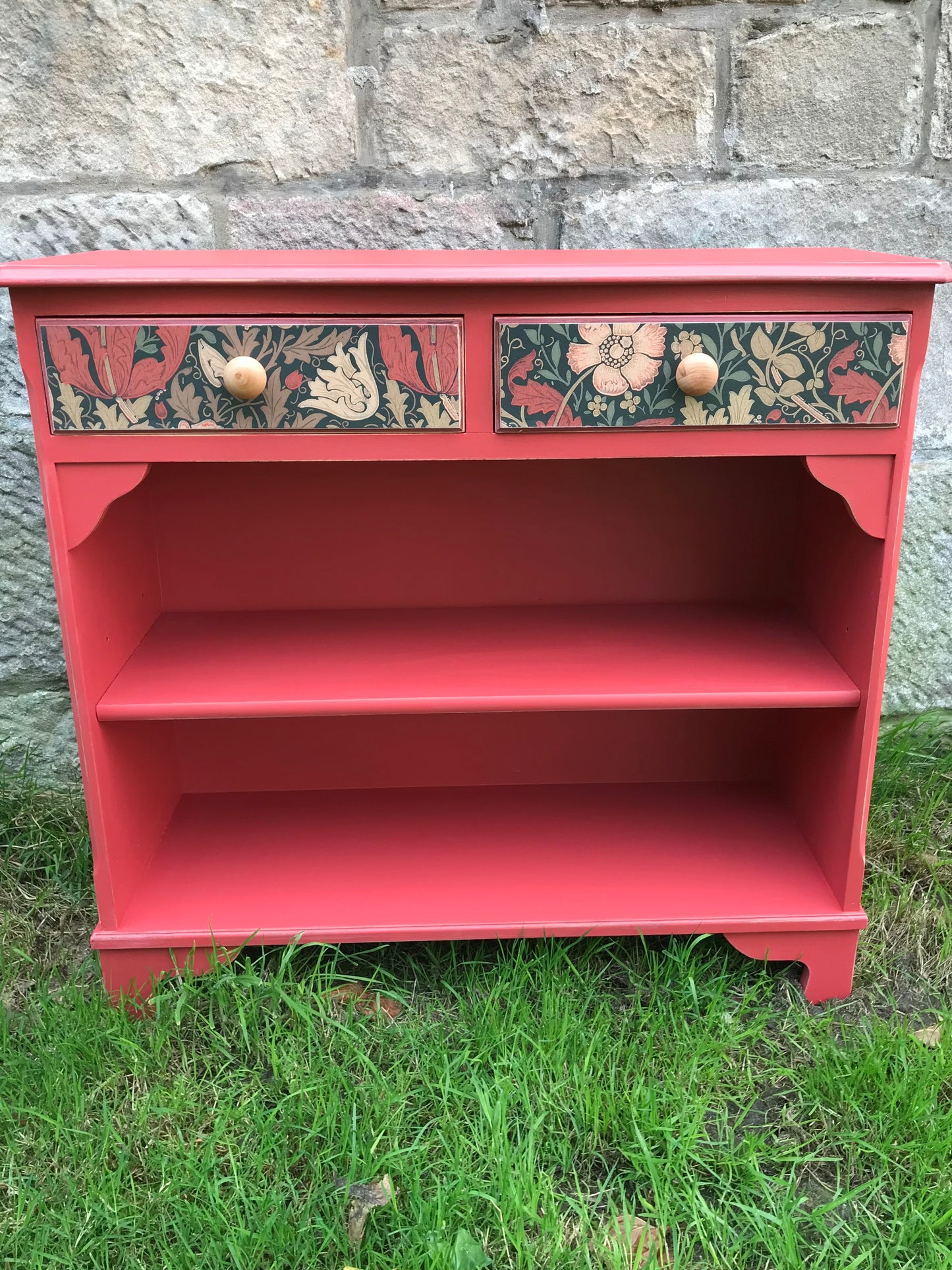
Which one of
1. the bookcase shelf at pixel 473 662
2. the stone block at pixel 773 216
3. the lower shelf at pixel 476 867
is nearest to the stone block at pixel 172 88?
the stone block at pixel 773 216

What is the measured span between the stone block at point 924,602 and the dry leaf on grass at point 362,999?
56.3 inches

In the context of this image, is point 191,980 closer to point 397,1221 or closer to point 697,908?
point 397,1221

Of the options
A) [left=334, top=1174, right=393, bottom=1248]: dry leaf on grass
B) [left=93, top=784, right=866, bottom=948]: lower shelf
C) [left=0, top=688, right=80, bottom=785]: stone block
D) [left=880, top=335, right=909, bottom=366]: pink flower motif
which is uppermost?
[left=880, top=335, right=909, bottom=366]: pink flower motif

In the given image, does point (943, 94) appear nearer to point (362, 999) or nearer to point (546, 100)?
point (546, 100)

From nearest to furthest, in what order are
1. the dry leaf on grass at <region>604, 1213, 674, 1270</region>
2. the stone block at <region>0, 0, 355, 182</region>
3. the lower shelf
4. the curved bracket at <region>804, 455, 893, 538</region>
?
1. the dry leaf on grass at <region>604, 1213, 674, 1270</region>
2. the curved bracket at <region>804, 455, 893, 538</region>
3. the lower shelf
4. the stone block at <region>0, 0, 355, 182</region>

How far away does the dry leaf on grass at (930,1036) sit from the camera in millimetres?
1686

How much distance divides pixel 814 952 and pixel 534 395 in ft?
3.83

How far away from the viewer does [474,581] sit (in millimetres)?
2146

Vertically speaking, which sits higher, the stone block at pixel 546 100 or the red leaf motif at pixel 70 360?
the stone block at pixel 546 100

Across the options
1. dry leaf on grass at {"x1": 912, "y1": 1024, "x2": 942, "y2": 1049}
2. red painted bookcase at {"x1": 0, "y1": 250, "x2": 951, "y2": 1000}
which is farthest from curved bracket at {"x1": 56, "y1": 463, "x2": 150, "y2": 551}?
dry leaf on grass at {"x1": 912, "y1": 1024, "x2": 942, "y2": 1049}

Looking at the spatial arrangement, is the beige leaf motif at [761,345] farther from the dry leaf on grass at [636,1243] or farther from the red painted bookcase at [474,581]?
the dry leaf on grass at [636,1243]

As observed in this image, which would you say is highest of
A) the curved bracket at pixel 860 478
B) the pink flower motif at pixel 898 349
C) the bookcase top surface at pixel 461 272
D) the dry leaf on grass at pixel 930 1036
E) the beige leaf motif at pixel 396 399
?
the bookcase top surface at pixel 461 272

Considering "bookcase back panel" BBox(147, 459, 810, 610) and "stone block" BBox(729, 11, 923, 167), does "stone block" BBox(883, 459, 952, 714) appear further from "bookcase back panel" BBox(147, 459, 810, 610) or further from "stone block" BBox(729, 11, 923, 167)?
"stone block" BBox(729, 11, 923, 167)

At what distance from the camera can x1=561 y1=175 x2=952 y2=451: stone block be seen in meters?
2.06
